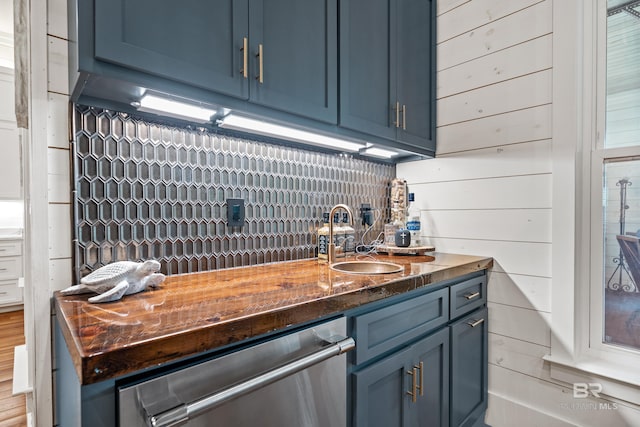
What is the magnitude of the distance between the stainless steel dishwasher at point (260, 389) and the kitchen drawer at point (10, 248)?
4.12 m

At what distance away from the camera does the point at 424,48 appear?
6.15 feet

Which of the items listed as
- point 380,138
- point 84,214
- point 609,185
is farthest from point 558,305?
point 84,214

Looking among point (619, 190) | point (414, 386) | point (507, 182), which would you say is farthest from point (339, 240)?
point (619, 190)

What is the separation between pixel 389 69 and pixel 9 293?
4351 millimetres

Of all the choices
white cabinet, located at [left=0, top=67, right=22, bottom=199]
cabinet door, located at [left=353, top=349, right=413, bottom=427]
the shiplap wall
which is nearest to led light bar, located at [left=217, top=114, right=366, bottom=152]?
the shiplap wall

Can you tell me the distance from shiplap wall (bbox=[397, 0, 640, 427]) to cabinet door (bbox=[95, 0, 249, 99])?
1.35m

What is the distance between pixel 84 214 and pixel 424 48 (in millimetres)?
1878

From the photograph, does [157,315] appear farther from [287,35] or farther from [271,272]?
[287,35]

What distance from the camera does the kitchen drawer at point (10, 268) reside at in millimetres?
3359

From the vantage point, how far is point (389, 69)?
160 centimetres

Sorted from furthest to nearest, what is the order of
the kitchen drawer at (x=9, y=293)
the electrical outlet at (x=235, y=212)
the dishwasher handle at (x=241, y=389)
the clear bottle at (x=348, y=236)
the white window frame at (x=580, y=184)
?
1. the kitchen drawer at (x=9, y=293)
2. the clear bottle at (x=348, y=236)
3. the white window frame at (x=580, y=184)
4. the electrical outlet at (x=235, y=212)
5. the dishwasher handle at (x=241, y=389)

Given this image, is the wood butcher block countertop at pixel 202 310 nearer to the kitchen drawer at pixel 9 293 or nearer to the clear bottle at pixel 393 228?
the clear bottle at pixel 393 228

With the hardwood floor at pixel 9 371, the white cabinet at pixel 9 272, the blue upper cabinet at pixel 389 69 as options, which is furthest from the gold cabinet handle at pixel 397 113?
the white cabinet at pixel 9 272

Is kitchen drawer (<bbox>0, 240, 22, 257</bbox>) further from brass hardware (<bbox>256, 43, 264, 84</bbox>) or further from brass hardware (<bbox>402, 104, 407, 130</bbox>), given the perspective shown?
brass hardware (<bbox>402, 104, 407, 130</bbox>)
